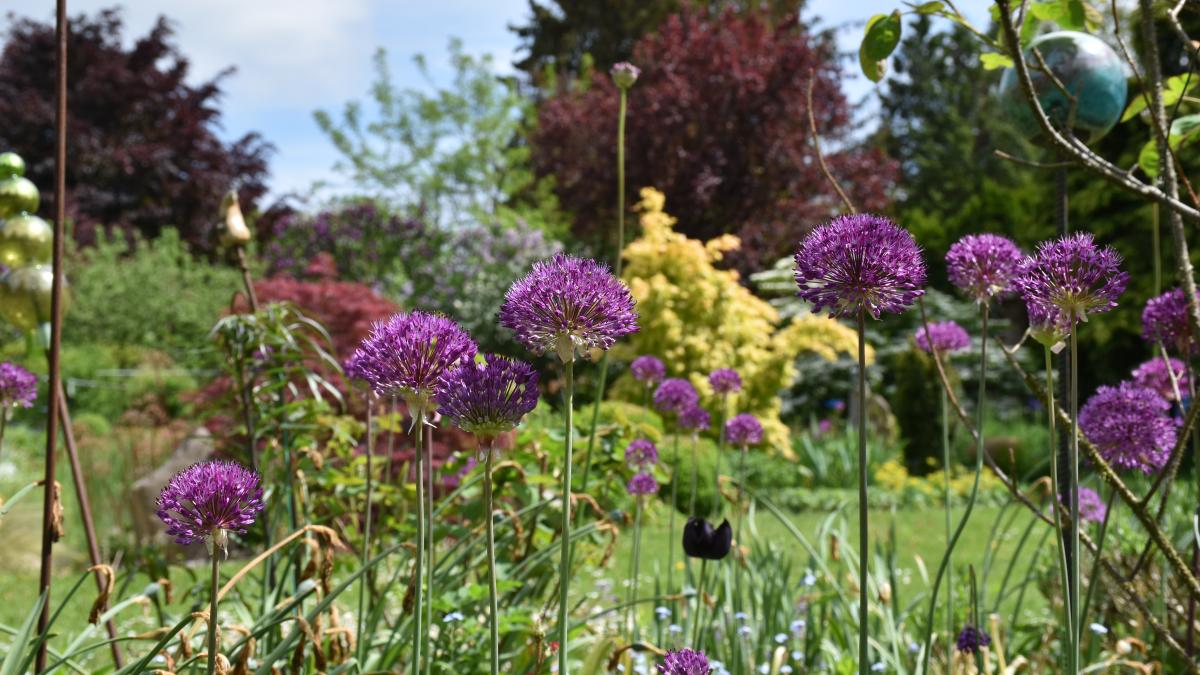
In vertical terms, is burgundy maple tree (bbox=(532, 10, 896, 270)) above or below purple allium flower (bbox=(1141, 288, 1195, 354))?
above

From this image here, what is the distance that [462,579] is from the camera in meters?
2.04

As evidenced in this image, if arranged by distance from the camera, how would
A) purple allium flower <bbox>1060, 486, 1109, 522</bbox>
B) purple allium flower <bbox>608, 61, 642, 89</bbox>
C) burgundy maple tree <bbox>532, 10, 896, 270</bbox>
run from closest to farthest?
1. purple allium flower <bbox>608, 61, 642, 89</bbox>
2. purple allium flower <bbox>1060, 486, 1109, 522</bbox>
3. burgundy maple tree <bbox>532, 10, 896, 270</bbox>

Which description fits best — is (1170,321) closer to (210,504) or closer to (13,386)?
(210,504)

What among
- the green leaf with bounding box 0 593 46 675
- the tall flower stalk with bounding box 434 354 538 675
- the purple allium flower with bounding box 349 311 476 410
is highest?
the purple allium flower with bounding box 349 311 476 410

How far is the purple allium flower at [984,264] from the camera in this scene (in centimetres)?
146

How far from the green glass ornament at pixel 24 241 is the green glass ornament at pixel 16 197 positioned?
0.6 inches

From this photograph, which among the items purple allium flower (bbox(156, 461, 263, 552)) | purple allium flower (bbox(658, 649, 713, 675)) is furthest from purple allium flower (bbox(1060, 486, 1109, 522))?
purple allium flower (bbox(156, 461, 263, 552))

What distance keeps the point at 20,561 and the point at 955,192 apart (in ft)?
70.2

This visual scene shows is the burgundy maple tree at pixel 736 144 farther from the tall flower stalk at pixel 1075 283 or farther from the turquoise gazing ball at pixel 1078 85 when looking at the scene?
the tall flower stalk at pixel 1075 283

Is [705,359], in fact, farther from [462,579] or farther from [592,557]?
[462,579]

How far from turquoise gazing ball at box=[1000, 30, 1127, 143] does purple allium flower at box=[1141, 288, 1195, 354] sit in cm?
33

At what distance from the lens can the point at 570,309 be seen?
0.96m

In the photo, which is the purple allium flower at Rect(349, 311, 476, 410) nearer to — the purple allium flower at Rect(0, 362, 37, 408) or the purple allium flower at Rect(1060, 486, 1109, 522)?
the purple allium flower at Rect(0, 362, 37, 408)

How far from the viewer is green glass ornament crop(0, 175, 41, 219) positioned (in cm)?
170
